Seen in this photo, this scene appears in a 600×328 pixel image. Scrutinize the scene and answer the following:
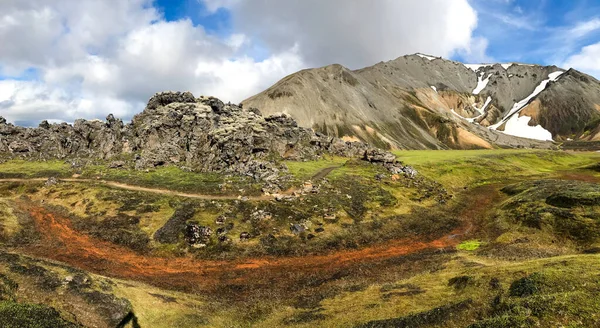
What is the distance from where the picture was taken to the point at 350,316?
28594 millimetres

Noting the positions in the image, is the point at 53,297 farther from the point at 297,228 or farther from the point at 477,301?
the point at 297,228

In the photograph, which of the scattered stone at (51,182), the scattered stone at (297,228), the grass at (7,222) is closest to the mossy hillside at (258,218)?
the scattered stone at (297,228)

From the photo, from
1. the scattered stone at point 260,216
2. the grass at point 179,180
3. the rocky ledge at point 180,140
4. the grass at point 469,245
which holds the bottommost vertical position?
the grass at point 469,245

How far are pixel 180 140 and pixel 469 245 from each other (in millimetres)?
91125

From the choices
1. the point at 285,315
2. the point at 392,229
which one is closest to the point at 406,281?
the point at 285,315

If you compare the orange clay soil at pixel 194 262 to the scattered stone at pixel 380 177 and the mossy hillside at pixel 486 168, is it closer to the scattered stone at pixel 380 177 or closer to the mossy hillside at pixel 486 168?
the scattered stone at pixel 380 177

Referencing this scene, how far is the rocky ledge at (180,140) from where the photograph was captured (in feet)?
329

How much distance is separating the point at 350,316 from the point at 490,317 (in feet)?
37.3

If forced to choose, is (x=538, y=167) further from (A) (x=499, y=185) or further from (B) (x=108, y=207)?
(B) (x=108, y=207)

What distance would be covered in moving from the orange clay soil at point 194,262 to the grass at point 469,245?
6.08 ft

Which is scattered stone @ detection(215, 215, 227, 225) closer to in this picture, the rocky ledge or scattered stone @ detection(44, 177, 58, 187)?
the rocky ledge

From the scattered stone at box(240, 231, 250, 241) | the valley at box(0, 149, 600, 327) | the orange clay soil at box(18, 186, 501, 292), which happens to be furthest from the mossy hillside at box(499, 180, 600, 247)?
the scattered stone at box(240, 231, 250, 241)

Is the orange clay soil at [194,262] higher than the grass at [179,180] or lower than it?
lower

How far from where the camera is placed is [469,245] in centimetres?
5422
